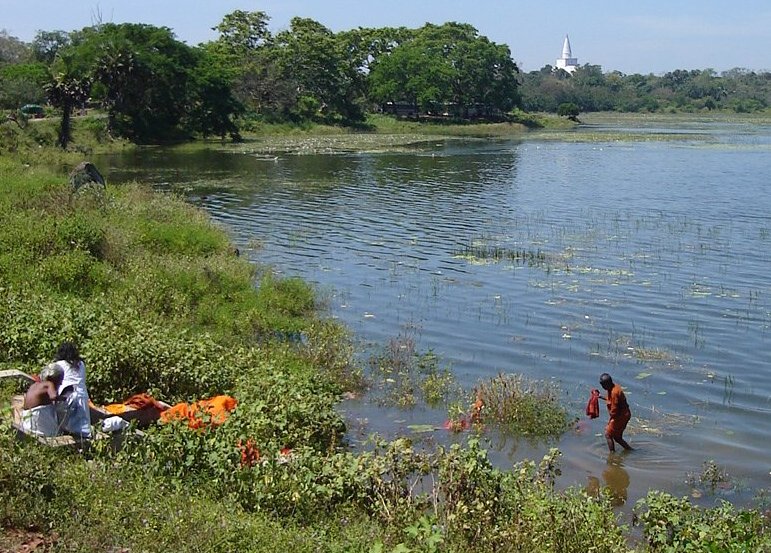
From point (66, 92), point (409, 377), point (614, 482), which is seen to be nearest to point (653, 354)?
point (409, 377)

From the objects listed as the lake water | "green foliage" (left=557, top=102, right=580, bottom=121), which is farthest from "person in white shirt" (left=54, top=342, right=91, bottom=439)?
"green foliage" (left=557, top=102, right=580, bottom=121)

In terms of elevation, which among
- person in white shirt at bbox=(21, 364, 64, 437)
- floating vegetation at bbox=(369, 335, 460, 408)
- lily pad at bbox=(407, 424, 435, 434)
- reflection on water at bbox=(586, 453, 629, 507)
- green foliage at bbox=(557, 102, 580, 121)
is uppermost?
green foliage at bbox=(557, 102, 580, 121)

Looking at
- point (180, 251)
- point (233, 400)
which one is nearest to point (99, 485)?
point (233, 400)

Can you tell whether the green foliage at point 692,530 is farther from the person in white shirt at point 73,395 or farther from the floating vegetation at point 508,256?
the floating vegetation at point 508,256

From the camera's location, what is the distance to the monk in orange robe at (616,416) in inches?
476

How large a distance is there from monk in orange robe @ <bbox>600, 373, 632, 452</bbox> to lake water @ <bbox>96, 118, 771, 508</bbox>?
216 millimetres

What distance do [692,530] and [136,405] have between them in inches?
251

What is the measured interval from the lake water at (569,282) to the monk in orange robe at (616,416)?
0.71 ft

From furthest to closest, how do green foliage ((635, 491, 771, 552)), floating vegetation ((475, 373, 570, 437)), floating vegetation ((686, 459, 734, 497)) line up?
1. floating vegetation ((475, 373, 570, 437))
2. floating vegetation ((686, 459, 734, 497))
3. green foliage ((635, 491, 771, 552))

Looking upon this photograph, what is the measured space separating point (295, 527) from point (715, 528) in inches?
147

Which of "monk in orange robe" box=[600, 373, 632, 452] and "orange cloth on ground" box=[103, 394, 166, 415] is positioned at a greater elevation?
"orange cloth on ground" box=[103, 394, 166, 415]

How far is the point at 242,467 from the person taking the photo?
27.7 feet

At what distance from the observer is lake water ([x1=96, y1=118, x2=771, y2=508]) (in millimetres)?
12773

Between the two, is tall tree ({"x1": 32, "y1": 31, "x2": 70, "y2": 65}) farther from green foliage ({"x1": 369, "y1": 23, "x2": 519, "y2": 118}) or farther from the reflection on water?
the reflection on water
